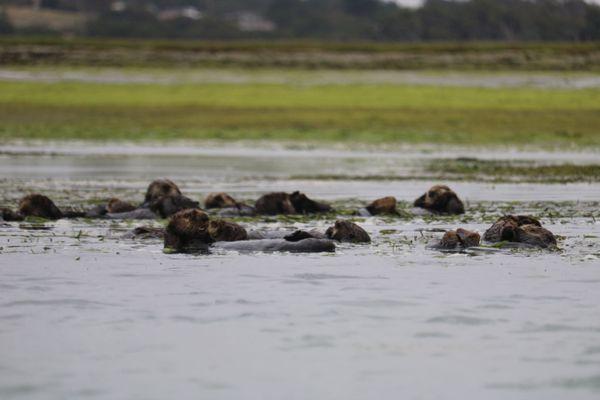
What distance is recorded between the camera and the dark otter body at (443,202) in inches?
822

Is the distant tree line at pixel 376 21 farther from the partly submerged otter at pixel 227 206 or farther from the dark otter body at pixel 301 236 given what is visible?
the dark otter body at pixel 301 236

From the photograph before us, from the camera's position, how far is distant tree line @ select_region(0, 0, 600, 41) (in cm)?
12938

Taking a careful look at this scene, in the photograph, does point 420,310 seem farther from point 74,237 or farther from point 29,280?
point 74,237

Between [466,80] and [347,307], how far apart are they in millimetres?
52706

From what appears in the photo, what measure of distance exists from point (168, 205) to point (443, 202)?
4.03 metres

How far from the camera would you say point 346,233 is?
56.7 ft

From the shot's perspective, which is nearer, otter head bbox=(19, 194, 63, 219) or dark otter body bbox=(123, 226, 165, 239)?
dark otter body bbox=(123, 226, 165, 239)

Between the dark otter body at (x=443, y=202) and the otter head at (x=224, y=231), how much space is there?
4.68 m

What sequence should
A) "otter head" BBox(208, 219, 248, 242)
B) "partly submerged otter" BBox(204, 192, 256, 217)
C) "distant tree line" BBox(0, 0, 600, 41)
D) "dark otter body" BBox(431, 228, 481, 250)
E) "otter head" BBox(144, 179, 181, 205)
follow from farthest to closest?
"distant tree line" BBox(0, 0, 600, 41) < "otter head" BBox(144, 179, 181, 205) < "partly submerged otter" BBox(204, 192, 256, 217) < "otter head" BBox(208, 219, 248, 242) < "dark otter body" BBox(431, 228, 481, 250)

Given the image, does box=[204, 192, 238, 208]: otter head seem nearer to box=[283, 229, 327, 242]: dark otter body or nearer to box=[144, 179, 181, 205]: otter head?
box=[144, 179, 181, 205]: otter head

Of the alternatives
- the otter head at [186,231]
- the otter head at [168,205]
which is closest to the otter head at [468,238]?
the otter head at [186,231]

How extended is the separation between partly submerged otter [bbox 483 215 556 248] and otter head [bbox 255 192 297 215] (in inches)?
174

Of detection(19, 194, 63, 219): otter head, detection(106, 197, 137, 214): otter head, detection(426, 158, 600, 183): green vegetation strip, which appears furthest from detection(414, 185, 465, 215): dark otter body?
detection(426, 158, 600, 183): green vegetation strip

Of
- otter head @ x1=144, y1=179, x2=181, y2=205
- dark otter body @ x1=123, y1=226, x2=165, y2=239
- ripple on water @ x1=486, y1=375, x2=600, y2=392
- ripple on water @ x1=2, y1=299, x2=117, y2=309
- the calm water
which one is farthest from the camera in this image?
otter head @ x1=144, y1=179, x2=181, y2=205
